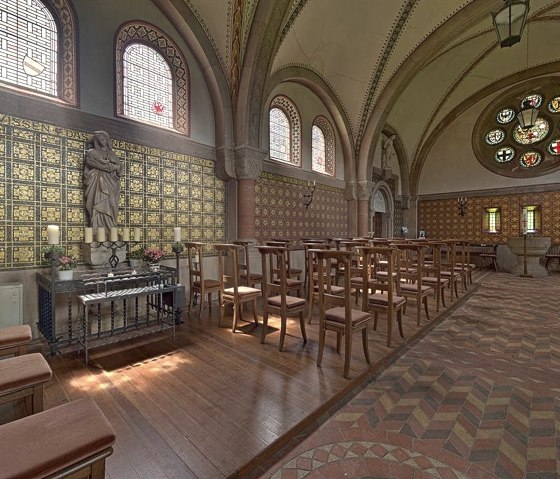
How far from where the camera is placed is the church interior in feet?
6.55

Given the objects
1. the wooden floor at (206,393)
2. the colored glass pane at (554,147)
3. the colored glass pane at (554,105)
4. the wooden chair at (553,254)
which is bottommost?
the wooden floor at (206,393)

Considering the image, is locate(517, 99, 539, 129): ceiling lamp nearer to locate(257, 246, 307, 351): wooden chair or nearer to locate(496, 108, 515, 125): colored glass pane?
locate(496, 108, 515, 125): colored glass pane

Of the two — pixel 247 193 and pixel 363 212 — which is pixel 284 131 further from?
pixel 363 212

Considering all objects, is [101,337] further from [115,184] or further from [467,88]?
[467,88]

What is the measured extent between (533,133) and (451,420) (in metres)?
14.5

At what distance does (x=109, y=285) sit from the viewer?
13.7ft

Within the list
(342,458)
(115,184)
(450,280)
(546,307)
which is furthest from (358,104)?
(342,458)

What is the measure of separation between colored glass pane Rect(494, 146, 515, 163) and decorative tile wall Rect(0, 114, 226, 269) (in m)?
13.2

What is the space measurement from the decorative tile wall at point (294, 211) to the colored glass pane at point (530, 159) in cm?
818

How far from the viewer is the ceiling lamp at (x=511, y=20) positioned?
4.15 metres

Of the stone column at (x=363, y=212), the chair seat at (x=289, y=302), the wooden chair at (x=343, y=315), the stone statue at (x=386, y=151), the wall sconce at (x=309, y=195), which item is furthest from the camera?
the stone statue at (x=386, y=151)

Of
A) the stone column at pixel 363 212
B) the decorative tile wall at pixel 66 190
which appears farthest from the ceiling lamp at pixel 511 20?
the stone column at pixel 363 212

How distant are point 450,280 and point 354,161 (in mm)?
5638

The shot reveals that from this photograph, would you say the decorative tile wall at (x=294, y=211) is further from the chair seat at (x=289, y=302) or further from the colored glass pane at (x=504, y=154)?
the colored glass pane at (x=504, y=154)
